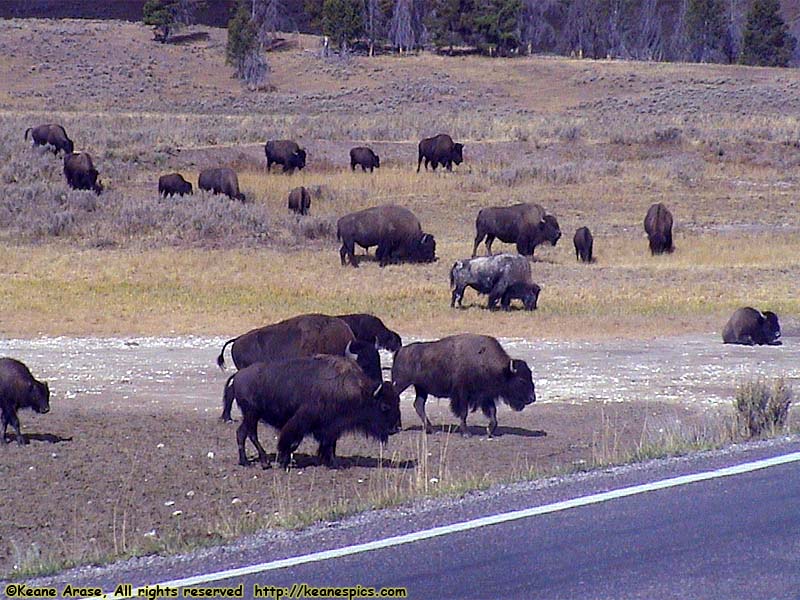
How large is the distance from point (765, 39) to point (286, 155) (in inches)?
2861

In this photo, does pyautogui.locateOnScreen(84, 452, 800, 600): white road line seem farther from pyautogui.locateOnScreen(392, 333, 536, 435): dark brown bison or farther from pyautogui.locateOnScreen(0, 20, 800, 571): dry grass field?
pyautogui.locateOnScreen(392, 333, 536, 435): dark brown bison

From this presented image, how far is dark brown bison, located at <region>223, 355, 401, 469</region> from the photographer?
1048 centimetres

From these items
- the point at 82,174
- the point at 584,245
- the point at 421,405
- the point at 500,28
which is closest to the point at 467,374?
the point at 421,405

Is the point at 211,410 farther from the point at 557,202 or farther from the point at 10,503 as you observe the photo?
the point at 557,202

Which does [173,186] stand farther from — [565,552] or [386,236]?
[565,552]

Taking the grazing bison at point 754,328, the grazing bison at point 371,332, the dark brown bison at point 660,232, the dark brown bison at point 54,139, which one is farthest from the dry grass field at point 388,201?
the grazing bison at point 371,332

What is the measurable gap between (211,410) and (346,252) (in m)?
14.5

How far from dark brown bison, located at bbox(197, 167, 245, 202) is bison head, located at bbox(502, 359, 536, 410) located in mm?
25699

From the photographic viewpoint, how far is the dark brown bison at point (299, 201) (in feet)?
115

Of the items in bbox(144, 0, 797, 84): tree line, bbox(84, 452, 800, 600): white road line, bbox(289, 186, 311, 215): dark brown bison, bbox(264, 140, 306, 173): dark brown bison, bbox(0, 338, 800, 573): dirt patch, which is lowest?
bbox(0, 338, 800, 573): dirt patch

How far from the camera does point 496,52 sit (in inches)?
3839

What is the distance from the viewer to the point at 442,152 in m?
45.8

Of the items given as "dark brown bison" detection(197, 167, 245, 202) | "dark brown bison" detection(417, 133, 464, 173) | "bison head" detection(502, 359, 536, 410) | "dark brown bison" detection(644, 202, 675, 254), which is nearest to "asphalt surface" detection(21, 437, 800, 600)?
"bison head" detection(502, 359, 536, 410)

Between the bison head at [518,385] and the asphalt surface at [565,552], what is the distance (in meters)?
3.84
